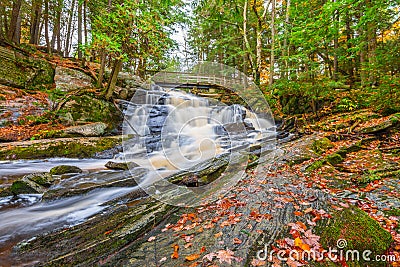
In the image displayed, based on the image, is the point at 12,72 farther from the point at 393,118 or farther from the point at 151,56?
the point at 393,118

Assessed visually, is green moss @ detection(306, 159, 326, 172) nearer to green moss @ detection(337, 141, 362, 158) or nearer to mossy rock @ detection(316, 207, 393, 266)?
green moss @ detection(337, 141, 362, 158)

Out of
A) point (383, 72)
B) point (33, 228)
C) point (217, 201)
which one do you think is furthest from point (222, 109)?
point (33, 228)

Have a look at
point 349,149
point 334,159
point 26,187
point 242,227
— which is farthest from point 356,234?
point 26,187

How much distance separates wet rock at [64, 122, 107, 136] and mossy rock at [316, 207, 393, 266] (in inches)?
317

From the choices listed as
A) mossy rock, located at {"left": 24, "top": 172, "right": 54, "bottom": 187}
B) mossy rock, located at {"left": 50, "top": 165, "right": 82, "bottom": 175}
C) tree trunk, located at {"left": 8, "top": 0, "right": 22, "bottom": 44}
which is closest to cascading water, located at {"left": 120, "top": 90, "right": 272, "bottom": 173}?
mossy rock, located at {"left": 50, "top": 165, "right": 82, "bottom": 175}

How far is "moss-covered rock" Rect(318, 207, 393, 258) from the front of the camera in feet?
6.29

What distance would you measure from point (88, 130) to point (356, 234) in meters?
8.40

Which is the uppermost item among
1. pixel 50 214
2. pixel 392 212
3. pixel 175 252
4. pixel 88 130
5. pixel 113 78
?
pixel 113 78

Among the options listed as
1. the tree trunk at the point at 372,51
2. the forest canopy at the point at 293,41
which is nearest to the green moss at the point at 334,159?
the forest canopy at the point at 293,41

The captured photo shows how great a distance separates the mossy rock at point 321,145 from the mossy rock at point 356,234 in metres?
3.75

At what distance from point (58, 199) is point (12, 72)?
9.76 meters

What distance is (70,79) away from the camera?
11922 millimetres

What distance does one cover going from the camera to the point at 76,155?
6.68 metres

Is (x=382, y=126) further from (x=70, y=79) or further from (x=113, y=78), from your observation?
(x=70, y=79)
